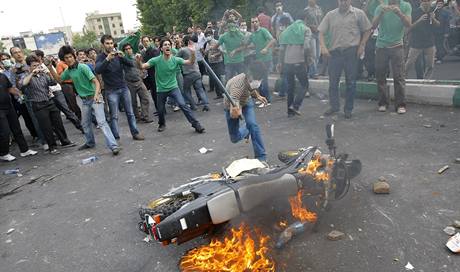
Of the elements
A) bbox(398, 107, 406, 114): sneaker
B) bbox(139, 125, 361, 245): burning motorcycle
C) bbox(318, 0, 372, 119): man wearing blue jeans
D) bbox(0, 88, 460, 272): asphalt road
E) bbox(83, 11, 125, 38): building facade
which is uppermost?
bbox(83, 11, 125, 38): building facade

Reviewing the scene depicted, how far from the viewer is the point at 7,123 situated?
7.55 metres

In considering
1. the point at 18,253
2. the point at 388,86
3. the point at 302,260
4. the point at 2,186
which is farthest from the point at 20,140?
the point at 388,86

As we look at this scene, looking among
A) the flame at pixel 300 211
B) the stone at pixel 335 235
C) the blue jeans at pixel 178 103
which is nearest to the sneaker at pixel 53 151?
the blue jeans at pixel 178 103

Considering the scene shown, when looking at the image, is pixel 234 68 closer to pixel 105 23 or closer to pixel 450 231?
pixel 450 231

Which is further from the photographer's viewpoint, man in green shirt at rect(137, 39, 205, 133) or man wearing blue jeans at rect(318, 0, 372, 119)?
man in green shirt at rect(137, 39, 205, 133)

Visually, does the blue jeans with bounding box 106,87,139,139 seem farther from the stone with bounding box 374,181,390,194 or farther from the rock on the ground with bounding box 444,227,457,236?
the rock on the ground with bounding box 444,227,457,236

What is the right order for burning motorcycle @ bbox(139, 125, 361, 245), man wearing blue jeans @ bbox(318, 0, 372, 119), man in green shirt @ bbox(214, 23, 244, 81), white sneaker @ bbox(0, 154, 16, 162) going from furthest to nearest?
1. man in green shirt @ bbox(214, 23, 244, 81)
2. white sneaker @ bbox(0, 154, 16, 162)
3. man wearing blue jeans @ bbox(318, 0, 372, 119)
4. burning motorcycle @ bbox(139, 125, 361, 245)

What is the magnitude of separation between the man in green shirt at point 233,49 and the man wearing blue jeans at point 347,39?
8.36 feet

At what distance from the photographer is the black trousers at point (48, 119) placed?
7496 millimetres

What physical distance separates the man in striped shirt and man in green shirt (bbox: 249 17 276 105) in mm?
3720

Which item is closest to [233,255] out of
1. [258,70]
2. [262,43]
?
[258,70]

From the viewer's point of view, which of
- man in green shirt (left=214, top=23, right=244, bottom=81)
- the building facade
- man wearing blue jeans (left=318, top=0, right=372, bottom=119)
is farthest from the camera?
the building facade

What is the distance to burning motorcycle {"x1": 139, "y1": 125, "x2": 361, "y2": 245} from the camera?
9.93ft

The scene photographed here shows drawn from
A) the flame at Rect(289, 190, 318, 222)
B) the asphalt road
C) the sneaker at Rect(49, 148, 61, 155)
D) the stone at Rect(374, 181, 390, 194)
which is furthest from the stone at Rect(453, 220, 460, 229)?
the sneaker at Rect(49, 148, 61, 155)
